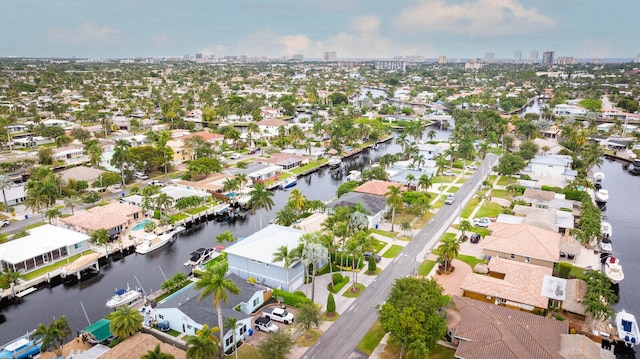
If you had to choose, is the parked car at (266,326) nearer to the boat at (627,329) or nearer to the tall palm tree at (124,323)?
the tall palm tree at (124,323)

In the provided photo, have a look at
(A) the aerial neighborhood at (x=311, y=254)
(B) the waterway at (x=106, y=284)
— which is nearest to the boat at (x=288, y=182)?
(A) the aerial neighborhood at (x=311, y=254)

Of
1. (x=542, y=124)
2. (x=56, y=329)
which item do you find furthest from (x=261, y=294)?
(x=542, y=124)

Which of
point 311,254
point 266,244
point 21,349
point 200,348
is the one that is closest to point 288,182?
point 266,244

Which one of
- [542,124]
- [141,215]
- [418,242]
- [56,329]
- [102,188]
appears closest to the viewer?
[56,329]

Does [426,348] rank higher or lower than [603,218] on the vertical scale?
higher

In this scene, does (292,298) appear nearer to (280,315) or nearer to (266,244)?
(280,315)

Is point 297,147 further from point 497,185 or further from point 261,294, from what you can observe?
point 261,294

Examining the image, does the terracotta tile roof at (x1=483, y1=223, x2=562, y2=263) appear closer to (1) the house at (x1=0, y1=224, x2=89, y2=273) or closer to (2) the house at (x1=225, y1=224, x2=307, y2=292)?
(2) the house at (x1=225, y1=224, x2=307, y2=292)
